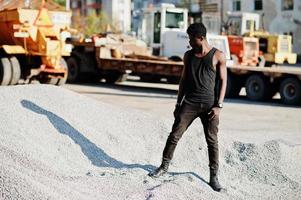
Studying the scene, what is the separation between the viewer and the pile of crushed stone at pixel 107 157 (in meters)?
6.12

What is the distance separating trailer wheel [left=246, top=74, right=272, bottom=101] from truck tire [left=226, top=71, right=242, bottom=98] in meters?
0.50

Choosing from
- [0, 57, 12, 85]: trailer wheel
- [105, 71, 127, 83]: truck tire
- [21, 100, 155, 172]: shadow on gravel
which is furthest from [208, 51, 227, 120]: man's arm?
[105, 71, 127, 83]: truck tire

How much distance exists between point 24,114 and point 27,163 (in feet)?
5.35

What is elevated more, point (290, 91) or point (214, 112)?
point (214, 112)

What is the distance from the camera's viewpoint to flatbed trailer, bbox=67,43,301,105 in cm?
1689

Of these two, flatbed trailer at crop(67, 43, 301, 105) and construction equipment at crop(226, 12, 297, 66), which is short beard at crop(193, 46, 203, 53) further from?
construction equipment at crop(226, 12, 297, 66)

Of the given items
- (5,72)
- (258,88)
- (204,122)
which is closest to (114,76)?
(5,72)

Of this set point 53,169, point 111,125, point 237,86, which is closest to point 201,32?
point 53,169

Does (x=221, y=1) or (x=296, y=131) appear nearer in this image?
(x=296, y=131)

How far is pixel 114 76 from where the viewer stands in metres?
22.1

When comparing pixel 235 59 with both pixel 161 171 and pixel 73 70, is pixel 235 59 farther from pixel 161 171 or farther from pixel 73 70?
pixel 161 171

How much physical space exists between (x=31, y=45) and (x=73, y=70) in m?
4.98

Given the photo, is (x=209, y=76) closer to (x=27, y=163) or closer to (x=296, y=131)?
(x=27, y=163)

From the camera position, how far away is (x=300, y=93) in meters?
16.5
